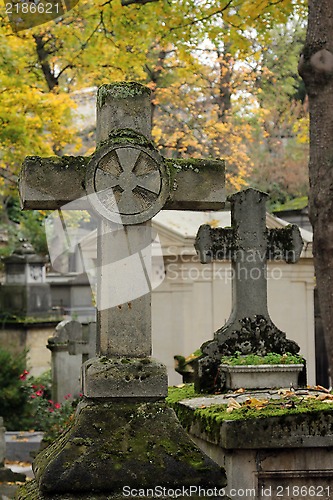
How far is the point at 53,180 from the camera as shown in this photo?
160 inches

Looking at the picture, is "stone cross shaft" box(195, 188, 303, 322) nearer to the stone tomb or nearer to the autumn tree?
the stone tomb

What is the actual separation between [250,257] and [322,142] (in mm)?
1340

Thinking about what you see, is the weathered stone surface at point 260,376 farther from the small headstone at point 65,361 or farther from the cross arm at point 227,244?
the small headstone at point 65,361

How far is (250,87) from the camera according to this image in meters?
21.0

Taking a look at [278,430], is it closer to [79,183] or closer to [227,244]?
[79,183]

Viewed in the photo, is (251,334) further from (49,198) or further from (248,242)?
(49,198)

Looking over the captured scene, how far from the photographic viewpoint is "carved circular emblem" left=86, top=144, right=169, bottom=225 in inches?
159

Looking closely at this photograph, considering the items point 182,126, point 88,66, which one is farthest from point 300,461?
point 182,126

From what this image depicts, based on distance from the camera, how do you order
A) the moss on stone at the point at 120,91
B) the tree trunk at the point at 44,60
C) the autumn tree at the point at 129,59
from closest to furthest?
the moss on stone at the point at 120,91, the autumn tree at the point at 129,59, the tree trunk at the point at 44,60

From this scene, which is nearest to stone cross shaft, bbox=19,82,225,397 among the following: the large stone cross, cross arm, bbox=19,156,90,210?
cross arm, bbox=19,156,90,210

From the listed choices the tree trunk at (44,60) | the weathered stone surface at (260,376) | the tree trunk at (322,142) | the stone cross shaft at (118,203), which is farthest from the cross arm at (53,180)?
the tree trunk at (44,60)

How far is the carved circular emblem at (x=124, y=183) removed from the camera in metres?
4.04
